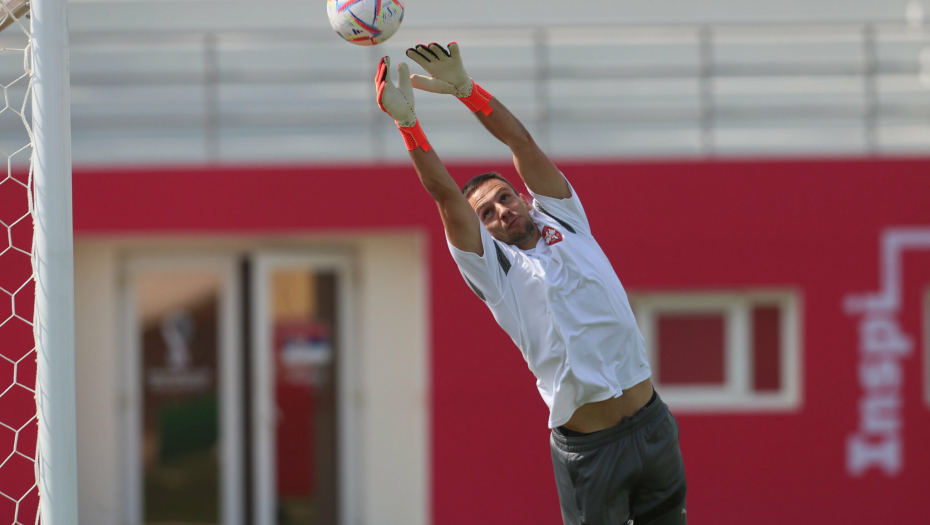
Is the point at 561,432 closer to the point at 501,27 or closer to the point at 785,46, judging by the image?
the point at 501,27

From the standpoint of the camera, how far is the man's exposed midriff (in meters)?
3.23

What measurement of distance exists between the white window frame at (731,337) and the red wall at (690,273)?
0.16 meters

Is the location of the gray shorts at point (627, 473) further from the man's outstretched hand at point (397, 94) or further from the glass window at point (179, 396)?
the glass window at point (179, 396)

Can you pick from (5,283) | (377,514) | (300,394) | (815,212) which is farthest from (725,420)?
(5,283)

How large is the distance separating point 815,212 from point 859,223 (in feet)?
1.08

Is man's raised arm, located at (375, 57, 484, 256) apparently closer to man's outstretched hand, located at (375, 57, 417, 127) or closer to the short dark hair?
man's outstretched hand, located at (375, 57, 417, 127)

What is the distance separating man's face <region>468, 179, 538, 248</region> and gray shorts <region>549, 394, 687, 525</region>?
2.51 ft

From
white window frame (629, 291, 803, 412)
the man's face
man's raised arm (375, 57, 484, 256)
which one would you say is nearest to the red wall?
white window frame (629, 291, 803, 412)

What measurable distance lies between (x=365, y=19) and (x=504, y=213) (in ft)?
2.90

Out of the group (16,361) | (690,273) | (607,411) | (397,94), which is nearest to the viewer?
(397,94)

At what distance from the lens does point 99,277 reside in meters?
6.77

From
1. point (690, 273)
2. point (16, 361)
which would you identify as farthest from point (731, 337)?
point (16, 361)

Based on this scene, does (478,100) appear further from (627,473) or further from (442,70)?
(627,473)

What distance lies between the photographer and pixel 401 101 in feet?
9.52
